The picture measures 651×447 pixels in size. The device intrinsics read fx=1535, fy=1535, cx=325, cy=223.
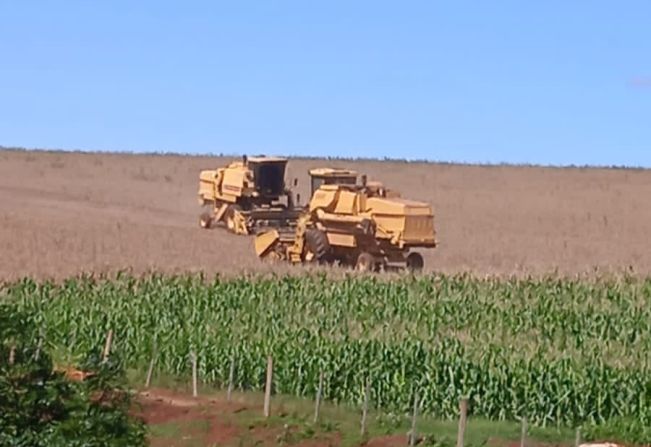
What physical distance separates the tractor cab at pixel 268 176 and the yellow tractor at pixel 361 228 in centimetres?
625

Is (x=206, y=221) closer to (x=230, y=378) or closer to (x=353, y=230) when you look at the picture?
(x=353, y=230)

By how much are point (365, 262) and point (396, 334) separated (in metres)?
12.9

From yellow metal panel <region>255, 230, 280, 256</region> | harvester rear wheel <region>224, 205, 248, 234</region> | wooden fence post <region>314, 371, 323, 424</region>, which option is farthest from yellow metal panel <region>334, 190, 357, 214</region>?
wooden fence post <region>314, 371, 323, 424</region>

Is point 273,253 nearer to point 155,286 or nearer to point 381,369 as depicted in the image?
point 155,286

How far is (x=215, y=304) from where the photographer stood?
2942 cm

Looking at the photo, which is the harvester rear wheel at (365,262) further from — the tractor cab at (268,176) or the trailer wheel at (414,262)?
the tractor cab at (268,176)

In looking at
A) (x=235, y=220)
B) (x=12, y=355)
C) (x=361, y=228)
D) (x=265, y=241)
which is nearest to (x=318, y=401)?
(x=12, y=355)

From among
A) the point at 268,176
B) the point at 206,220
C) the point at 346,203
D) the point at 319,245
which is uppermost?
the point at 268,176

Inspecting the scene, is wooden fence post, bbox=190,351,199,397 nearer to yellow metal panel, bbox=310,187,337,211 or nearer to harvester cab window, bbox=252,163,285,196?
yellow metal panel, bbox=310,187,337,211

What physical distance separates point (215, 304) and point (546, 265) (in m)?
18.0

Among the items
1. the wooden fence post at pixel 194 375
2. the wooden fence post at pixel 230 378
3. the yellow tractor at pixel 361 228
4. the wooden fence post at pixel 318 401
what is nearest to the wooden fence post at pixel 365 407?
the wooden fence post at pixel 318 401

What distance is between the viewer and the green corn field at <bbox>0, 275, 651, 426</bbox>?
20750 millimetres

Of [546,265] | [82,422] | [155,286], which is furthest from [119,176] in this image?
[82,422]

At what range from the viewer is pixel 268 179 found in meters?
45.8
